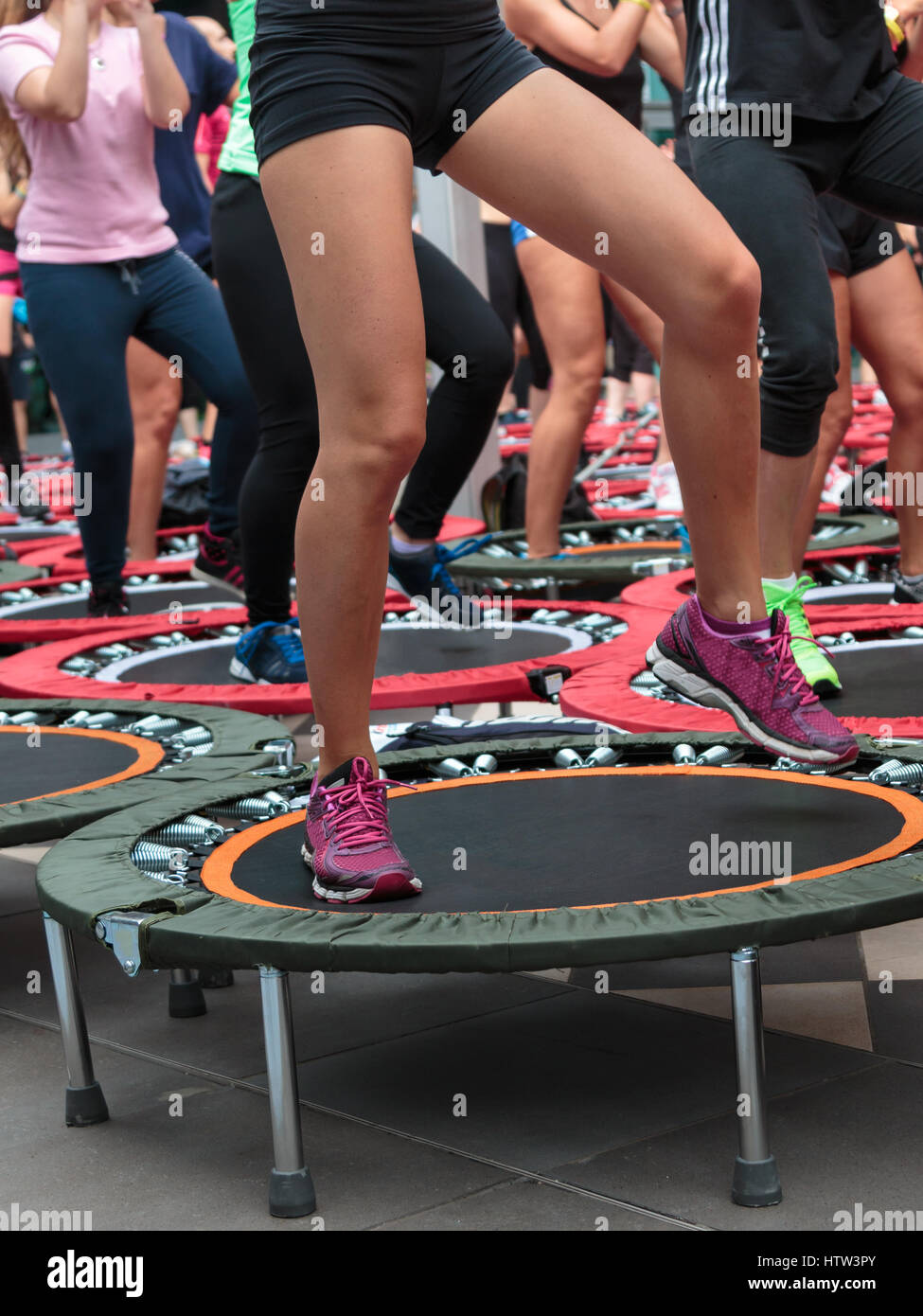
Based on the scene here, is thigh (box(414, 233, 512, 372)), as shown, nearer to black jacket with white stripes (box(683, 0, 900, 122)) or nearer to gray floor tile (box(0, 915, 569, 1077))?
black jacket with white stripes (box(683, 0, 900, 122))

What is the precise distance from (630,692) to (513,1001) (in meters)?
0.86

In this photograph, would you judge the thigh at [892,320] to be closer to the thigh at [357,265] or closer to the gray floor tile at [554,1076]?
the gray floor tile at [554,1076]

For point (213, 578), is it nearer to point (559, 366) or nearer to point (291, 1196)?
point (559, 366)

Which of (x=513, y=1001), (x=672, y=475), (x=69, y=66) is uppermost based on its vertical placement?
(x=69, y=66)

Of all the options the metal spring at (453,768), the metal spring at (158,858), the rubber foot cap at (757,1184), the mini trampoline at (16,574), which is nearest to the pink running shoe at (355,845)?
the metal spring at (158,858)

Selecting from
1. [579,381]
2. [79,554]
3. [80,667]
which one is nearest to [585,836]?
[80,667]

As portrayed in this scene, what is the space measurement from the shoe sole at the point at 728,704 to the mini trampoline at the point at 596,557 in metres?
2.14

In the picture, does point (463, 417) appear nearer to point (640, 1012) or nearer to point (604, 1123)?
point (640, 1012)

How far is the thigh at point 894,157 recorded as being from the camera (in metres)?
2.49

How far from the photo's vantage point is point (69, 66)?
12.7 feet

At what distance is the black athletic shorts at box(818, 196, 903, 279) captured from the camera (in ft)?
11.6

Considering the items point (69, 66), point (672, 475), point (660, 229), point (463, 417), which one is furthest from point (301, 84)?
point (672, 475)

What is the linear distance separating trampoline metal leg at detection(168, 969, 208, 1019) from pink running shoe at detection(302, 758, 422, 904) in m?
0.45

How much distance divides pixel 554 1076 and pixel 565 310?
313 cm
